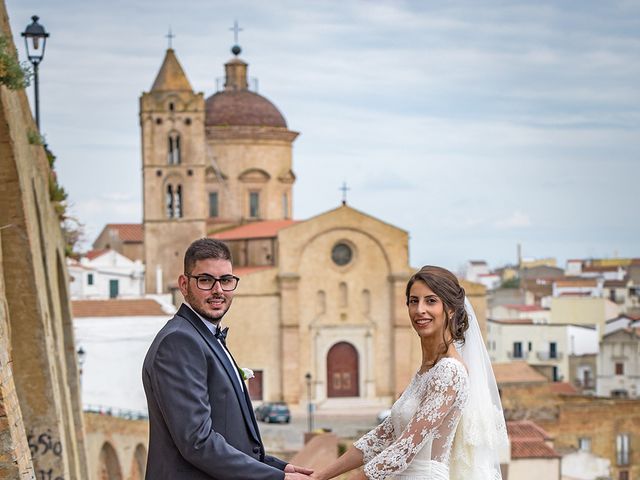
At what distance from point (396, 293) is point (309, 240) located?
399cm

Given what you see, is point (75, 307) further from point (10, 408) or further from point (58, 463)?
point (10, 408)

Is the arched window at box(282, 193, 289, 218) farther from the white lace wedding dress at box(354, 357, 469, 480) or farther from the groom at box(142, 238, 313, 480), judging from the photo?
the groom at box(142, 238, 313, 480)

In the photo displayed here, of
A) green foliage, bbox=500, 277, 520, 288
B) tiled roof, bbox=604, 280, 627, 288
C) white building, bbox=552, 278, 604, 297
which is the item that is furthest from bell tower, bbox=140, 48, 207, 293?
green foliage, bbox=500, 277, 520, 288

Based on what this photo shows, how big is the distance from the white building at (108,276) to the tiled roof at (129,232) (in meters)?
7.26

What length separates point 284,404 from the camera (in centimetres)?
5397

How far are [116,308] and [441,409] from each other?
110 ft

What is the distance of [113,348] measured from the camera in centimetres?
3638

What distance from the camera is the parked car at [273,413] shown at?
167 ft

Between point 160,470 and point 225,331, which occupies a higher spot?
point 225,331

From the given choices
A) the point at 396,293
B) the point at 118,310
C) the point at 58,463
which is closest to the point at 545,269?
the point at 396,293

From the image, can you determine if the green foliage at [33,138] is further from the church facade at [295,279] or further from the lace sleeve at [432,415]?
the church facade at [295,279]

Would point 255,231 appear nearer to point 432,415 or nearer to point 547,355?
point 547,355

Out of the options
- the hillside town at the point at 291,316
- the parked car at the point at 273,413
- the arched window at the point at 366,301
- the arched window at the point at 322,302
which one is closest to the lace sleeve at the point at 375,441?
the hillside town at the point at 291,316

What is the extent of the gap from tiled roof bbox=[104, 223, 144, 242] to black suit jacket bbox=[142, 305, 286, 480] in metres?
Result: 64.0
